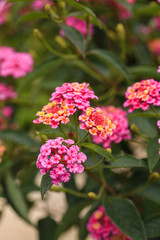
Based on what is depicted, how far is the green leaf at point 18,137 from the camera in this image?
0.92 meters

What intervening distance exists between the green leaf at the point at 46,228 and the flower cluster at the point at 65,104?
0.50 m

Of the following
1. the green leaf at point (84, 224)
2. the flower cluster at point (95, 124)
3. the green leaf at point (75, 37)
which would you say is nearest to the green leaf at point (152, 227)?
the green leaf at point (84, 224)

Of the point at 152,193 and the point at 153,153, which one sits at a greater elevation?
the point at 153,153

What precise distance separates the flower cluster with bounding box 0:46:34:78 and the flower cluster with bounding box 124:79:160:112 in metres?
0.51

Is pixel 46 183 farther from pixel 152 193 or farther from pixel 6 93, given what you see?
pixel 6 93

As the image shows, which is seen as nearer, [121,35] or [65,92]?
[65,92]

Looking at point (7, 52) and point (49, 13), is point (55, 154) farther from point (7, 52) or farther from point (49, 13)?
point (7, 52)

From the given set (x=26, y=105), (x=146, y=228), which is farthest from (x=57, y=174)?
(x=26, y=105)

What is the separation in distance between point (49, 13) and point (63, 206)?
2.84 feet

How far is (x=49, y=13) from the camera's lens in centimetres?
73

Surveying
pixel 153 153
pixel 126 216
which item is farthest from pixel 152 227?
pixel 153 153

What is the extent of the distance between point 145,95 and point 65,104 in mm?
138

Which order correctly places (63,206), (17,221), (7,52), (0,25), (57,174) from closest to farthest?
(57,174), (7,52), (0,25), (63,206), (17,221)

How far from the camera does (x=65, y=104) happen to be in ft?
1.90
